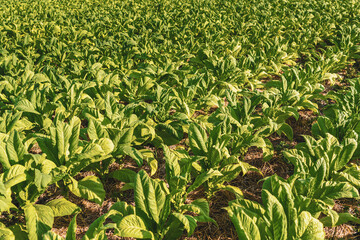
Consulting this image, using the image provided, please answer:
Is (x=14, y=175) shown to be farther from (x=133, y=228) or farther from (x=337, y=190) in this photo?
(x=337, y=190)

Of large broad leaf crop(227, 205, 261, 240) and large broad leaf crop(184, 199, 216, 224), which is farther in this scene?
large broad leaf crop(184, 199, 216, 224)

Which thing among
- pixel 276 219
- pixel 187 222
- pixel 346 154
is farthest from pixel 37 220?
pixel 346 154

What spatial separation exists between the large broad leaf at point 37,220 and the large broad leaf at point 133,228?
1.96 ft

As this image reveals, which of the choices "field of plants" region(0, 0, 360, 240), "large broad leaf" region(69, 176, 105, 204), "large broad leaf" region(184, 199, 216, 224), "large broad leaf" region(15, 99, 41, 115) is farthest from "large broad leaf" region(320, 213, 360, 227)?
"large broad leaf" region(15, 99, 41, 115)

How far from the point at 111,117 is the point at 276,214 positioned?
190 centimetres

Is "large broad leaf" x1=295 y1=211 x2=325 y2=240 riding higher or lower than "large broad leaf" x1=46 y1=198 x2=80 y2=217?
higher

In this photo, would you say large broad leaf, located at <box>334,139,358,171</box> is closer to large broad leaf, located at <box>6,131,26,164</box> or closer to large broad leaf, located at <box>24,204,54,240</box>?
large broad leaf, located at <box>24,204,54,240</box>

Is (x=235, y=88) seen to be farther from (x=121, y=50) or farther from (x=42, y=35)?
(x=42, y=35)

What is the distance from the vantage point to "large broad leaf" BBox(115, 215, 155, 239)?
1.91 m

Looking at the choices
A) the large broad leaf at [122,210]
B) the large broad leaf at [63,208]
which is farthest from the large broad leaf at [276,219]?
the large broad leaf at [63,208]

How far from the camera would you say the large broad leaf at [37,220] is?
197 centimetres

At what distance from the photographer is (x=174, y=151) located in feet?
8.95

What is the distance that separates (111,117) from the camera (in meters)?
2.97

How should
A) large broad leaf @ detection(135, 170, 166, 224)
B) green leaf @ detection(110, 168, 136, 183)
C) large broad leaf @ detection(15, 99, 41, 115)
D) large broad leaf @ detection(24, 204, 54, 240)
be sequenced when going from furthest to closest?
large broad leaf @ detection(15, 99, 41, 115)
green leaf @ detection(110, 168, 136, 183)
large broad leaf @ detection(135, 170, 166, 224)
large broad leaf @ detection(24, 204, 54, 240)
